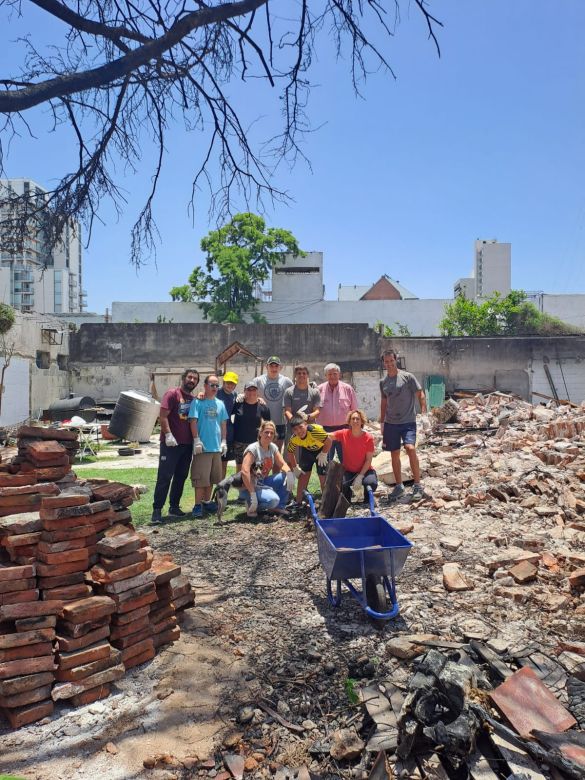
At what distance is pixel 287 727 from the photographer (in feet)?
9.97

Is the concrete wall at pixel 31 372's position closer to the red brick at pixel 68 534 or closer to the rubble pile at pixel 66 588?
the rubble pile at pixel 66 588

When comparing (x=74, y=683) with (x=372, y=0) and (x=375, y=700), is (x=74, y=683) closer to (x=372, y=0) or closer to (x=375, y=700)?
(x=375, y=700)

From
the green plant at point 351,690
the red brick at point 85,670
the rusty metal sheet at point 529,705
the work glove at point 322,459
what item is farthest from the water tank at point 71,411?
the rusty metal sheet at point 529,705

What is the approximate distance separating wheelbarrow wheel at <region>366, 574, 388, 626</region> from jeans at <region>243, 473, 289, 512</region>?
3.12m

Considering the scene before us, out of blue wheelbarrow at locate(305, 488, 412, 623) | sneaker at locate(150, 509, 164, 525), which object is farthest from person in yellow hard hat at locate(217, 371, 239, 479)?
blue wheelbarrow at locate(305, 488, 412, 623)

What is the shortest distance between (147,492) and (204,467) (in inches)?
81.8

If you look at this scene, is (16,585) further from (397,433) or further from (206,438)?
(397,433)

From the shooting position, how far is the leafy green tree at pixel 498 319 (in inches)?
1261

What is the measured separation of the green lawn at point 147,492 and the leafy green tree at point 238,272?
2527 centimetres

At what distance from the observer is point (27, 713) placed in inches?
121

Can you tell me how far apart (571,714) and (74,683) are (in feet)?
8.49

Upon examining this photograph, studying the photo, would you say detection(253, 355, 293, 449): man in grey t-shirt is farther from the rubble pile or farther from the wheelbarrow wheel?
the rubble pile

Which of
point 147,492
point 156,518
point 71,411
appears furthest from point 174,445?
point 71,411

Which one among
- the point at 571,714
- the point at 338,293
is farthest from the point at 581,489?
the point at 338,293
